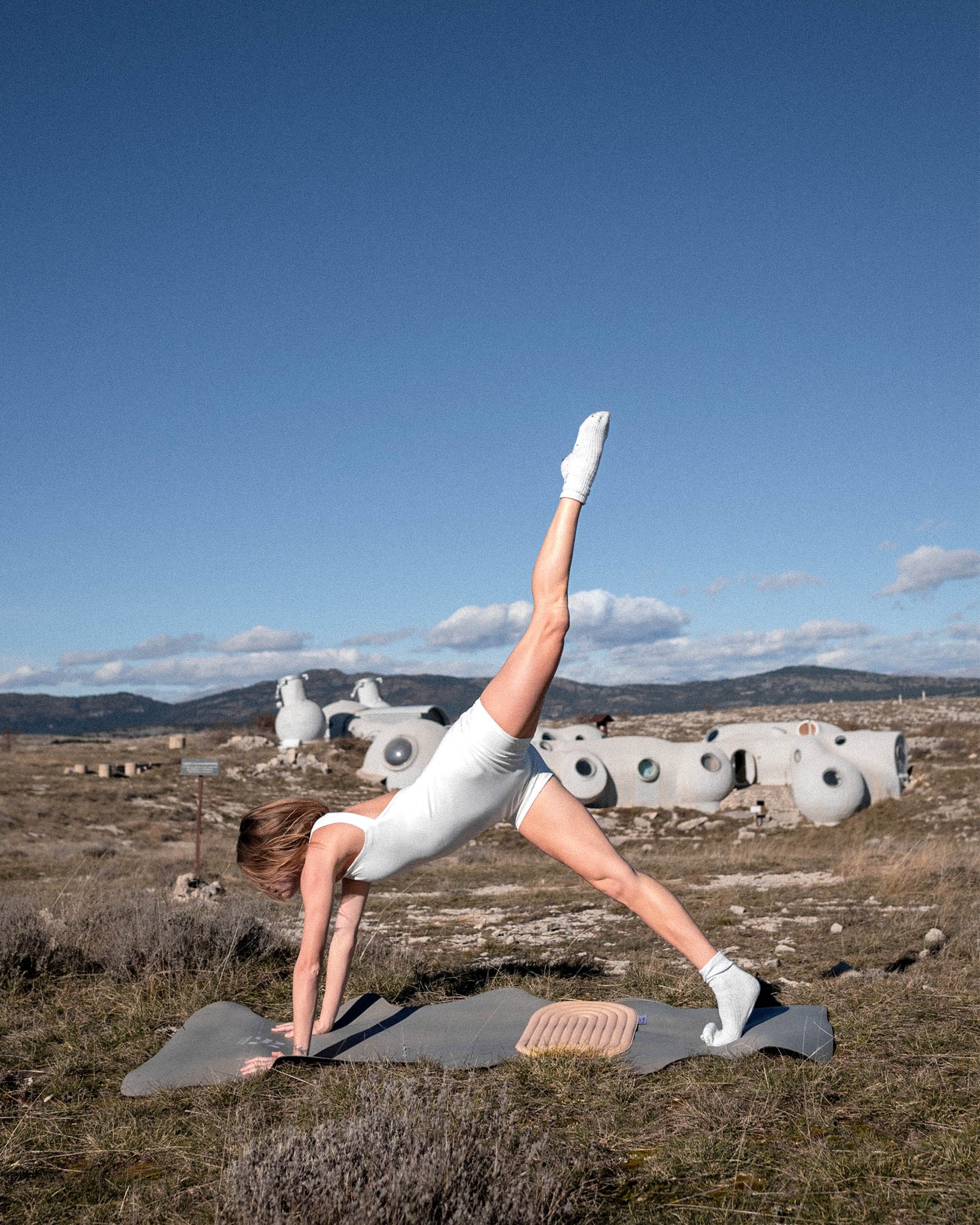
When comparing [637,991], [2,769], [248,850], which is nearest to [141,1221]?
[248,850]

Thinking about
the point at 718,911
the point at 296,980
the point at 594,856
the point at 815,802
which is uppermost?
the point at 594,856

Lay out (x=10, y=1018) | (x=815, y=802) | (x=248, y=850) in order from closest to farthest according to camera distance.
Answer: (x=248, y=850), (x=10, y=1018), (x=815, y=802)

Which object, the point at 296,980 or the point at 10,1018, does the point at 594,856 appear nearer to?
Result: the point at 296,980

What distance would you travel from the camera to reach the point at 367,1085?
139 inches

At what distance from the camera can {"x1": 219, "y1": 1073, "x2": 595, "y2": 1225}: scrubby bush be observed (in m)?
2.47

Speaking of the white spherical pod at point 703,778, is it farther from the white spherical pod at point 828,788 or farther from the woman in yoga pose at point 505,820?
the woman in yoga pose at point 505,820

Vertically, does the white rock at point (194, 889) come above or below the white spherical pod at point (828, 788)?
above

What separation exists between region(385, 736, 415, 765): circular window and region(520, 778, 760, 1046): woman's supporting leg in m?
27.5

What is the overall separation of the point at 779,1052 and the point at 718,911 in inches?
198

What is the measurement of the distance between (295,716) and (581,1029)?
4125 centimetres

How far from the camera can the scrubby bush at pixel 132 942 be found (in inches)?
234

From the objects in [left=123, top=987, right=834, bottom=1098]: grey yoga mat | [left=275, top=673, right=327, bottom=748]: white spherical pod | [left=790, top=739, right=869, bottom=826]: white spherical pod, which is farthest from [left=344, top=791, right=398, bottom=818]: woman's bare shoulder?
[left=275, top=673, right=327, bottom=748]: white spherical pod

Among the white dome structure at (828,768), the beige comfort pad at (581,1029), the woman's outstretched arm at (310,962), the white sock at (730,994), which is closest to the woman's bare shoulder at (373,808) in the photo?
the woman's outstretched arm at (310,962)

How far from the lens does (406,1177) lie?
2.52 metres
